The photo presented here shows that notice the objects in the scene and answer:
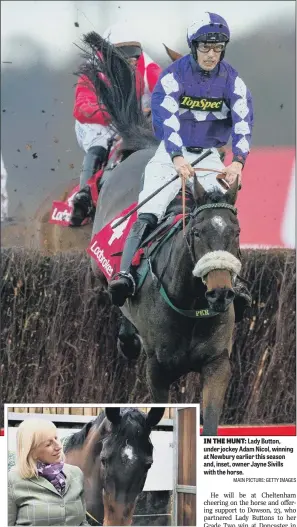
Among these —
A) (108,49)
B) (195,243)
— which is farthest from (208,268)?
(108,49)

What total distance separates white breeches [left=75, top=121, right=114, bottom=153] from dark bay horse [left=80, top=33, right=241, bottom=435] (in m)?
1.25

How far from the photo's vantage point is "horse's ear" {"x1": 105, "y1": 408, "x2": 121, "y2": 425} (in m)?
6.28

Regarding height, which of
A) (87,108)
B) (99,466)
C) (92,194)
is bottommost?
(99,466)

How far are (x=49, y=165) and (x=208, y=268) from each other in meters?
7.25

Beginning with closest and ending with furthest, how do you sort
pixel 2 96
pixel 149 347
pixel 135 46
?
pixel 149 347, pixel 135 46, pixel 2 96

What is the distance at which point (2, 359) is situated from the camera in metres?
8.92

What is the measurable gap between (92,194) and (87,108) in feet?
2.32

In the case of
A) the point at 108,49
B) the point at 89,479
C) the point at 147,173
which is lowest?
the point at 89,479

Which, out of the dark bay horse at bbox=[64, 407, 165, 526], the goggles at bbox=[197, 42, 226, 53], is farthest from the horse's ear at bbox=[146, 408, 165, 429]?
the goggles at bbox=[197, 42, 226, 53]

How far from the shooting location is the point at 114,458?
641 centimetres

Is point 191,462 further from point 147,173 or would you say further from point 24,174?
point 24,174

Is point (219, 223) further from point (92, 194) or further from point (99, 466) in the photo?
point (92, 194)

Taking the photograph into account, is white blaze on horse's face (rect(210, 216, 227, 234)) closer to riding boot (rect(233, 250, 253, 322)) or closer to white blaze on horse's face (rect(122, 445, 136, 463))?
riding boot (rect(233, 250, 253, 322))

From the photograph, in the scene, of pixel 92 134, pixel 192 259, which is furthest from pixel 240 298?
pixel 92 134
